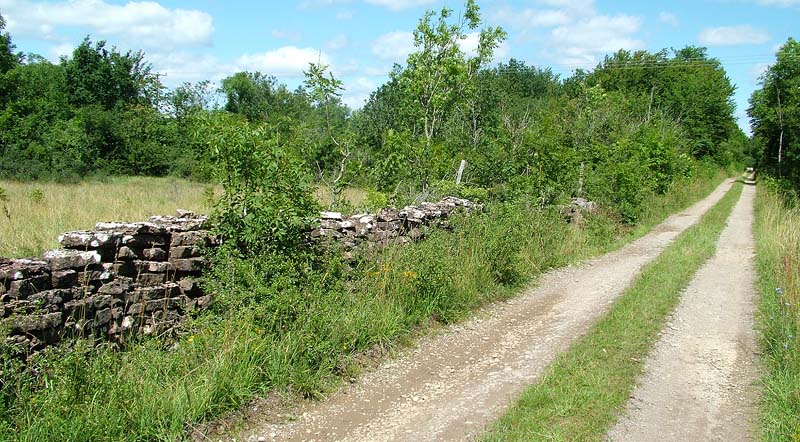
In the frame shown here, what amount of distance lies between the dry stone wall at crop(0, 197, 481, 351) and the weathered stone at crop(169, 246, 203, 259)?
10 millimetres

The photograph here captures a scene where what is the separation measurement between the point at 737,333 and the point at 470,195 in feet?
19.4

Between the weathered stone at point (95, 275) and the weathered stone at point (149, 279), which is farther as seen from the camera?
the weathered stone at point (149, 279)

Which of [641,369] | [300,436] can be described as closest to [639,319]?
[641,369]

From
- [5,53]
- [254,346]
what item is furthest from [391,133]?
[5,53]

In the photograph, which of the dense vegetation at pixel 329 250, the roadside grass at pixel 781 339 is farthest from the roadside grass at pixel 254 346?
the roadside grass at pixel 781 339

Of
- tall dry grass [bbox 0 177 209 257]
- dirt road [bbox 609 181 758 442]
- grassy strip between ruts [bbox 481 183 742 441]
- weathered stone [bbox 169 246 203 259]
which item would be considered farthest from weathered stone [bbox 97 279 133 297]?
dirt road [bbox 609 181 758 442]

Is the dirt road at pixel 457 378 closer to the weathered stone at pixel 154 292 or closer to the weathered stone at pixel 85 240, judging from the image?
the weathered stone at pixel 154 292

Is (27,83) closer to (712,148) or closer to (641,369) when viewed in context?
(641,369)

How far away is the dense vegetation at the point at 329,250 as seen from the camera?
4.53 metres

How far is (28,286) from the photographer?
4.66 metres

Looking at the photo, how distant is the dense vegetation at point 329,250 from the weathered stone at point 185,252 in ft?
0.93

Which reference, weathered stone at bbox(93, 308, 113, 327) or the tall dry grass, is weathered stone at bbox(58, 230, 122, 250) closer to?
weathered stone at bbox(93, 308, 113, 327)

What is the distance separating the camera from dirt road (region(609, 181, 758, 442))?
477cm

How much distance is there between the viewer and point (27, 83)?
112ft
